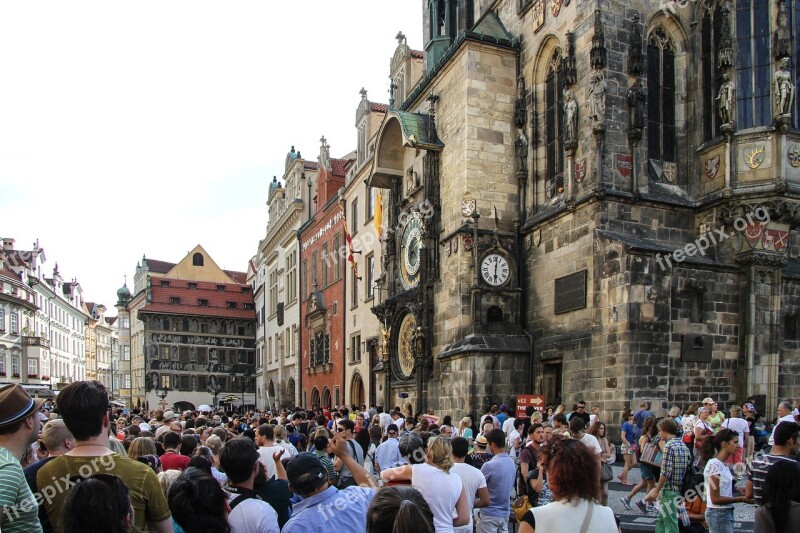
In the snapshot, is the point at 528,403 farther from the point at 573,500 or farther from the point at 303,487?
the point at 573,500

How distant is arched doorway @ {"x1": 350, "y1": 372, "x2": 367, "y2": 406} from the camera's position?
35.2 m

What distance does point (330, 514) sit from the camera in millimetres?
4594

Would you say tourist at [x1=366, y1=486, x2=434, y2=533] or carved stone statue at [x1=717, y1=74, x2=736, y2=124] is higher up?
carved stone statue at [x1=717, y1=74, x2=736, y2=124]

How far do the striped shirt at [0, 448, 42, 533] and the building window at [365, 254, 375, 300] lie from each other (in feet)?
97.1

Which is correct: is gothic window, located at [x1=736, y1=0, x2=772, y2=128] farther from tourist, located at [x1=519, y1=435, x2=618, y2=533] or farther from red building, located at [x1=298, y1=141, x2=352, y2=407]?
red building, located at [x1=298, y1=141, x2=352, y2=407]

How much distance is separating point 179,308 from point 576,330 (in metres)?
57.4

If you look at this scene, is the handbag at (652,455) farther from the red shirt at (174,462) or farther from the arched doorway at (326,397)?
the arched doorway at (326,397)

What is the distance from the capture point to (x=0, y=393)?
4.07 m

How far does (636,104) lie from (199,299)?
59477mm

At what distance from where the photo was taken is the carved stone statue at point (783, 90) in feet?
56.2

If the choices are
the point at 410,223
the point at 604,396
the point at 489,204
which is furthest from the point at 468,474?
the point at 410,223

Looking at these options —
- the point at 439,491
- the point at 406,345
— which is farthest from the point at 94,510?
the point at 406,345

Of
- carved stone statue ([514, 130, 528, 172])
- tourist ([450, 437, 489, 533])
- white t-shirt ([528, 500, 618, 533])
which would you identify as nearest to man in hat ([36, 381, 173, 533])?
white t-shirt ([528, 500, 618, 533])

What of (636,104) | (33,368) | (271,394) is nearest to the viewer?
(636,104)
